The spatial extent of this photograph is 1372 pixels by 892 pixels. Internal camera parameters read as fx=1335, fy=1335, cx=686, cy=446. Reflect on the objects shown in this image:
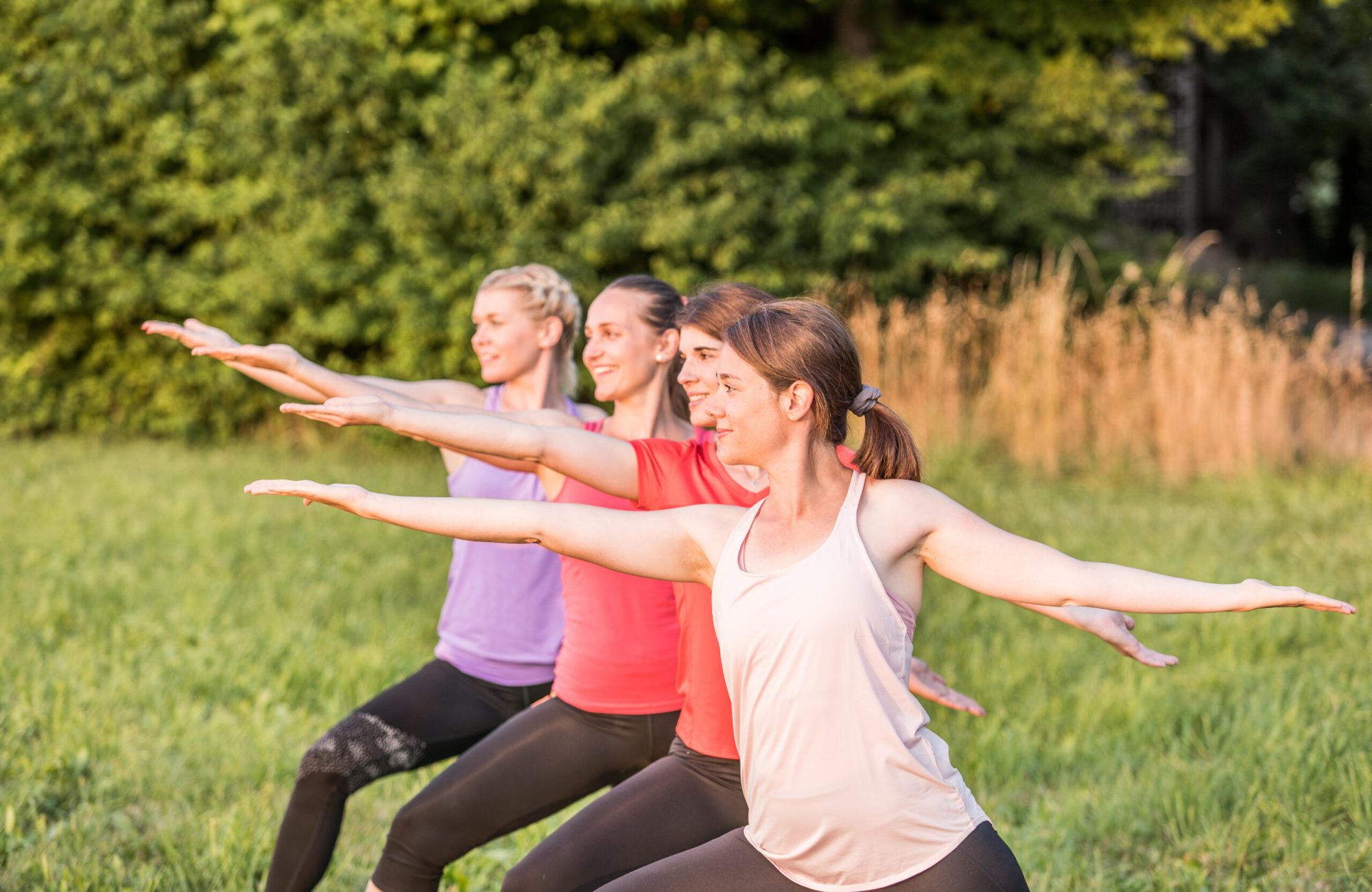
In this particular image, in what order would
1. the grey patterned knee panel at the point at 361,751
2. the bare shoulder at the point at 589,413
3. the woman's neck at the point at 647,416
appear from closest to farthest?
the grey patterned knee panel at the point at 361,751 < the woman's neck at the point at 647,416 < the bare shoulder at the point at 589,413

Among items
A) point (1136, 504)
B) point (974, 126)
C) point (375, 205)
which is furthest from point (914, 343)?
point (375, 205)

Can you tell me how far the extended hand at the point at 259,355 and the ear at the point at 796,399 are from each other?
163cm

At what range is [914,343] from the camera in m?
11.6

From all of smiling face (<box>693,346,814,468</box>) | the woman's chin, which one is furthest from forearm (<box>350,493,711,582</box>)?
the woman's chin

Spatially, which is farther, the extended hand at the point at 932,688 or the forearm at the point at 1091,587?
the extended hand at the point at 932,688

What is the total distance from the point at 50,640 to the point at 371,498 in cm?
496

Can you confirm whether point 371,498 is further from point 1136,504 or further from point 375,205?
point 375,205

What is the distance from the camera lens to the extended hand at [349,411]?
2.71 metres

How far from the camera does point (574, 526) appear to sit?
2.62m

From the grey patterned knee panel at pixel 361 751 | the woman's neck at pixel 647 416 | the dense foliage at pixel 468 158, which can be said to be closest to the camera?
the grey patterned knee panel at pixel 361 751

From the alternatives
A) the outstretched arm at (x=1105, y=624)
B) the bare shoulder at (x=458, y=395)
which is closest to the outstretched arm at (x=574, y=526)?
the outstretched arm at (x=1105, y=624)

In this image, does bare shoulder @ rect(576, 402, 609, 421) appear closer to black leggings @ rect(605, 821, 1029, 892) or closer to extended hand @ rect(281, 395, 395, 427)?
extended hand @ rect(281, 395, 395, 427)

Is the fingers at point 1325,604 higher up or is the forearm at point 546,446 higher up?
the forearm at point 546,446

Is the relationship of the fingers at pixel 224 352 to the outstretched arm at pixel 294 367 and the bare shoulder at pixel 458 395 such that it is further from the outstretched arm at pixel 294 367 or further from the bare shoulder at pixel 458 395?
the bare shoulder at pixel 458 395
